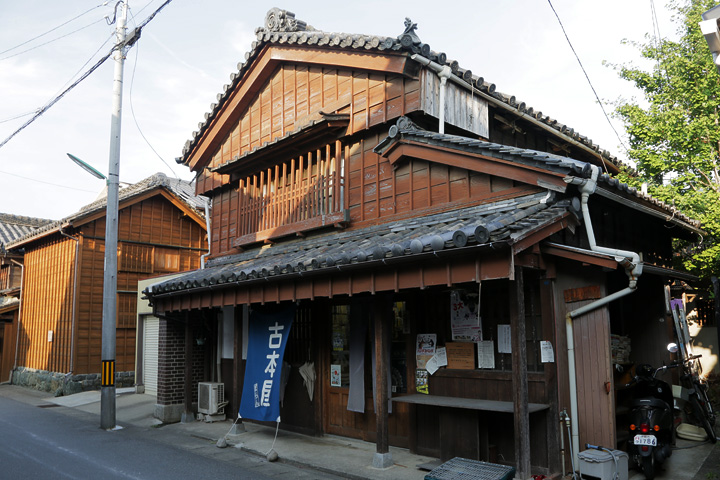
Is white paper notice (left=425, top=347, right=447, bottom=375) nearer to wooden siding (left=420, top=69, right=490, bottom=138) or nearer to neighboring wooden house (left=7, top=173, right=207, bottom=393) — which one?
wooden siding (left=420, top=69, right=490, bottom=138)

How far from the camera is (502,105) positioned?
10.4 metres

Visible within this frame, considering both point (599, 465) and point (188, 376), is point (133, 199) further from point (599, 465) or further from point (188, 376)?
point (599, 465)

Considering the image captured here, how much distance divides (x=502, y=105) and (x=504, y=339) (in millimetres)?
4767

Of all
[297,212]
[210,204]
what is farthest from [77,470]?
[210,204]

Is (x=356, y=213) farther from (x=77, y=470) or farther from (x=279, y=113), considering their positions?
(x=77, y=470)

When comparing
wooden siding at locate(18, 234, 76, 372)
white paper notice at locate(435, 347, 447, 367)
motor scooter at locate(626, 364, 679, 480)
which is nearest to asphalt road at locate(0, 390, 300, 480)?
white paper notice at locate(435, 347, 447, 367)

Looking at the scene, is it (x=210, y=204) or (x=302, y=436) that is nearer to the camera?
(x=302, y=436)

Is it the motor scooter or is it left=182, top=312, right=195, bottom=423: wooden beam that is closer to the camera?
the motor scooter

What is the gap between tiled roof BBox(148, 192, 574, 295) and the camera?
6.35 m

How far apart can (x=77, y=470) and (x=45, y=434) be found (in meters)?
3.88

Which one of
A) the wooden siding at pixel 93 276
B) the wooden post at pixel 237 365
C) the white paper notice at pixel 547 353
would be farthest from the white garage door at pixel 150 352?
the white paper notice at pixel 547 353

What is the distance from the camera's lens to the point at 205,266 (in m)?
14.5

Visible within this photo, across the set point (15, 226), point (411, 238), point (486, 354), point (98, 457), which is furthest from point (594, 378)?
point (15, 226)

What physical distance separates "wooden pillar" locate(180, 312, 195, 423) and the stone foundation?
25.0ft
